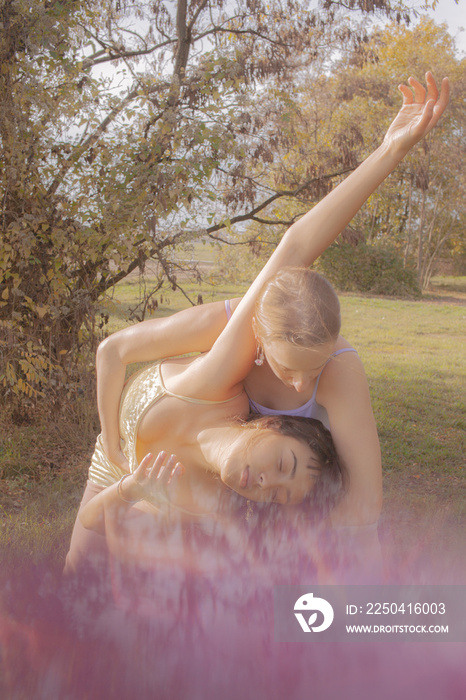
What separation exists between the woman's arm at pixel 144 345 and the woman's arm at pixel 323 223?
0.30 ft

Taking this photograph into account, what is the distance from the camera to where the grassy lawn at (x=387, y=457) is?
82.3 inches

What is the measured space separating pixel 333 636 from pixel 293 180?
11.9 feet

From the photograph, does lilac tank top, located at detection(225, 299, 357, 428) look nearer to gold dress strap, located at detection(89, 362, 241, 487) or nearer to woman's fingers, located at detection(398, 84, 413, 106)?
gold dress strap, located at detection(89, 362, 241, 487)

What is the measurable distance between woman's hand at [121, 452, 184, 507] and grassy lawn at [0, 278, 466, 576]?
0.26 meters

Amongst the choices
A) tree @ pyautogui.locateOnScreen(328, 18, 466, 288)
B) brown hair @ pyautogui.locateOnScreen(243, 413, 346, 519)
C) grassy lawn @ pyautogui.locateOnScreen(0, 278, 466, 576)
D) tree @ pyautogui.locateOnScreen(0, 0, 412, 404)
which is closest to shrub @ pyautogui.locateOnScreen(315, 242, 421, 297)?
tree @ pyautogui.locateOnScreen(328, 18, 466, 288)

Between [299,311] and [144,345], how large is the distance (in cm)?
42

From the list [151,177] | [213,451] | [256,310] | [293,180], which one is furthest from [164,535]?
[293,180]

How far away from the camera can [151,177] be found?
128 inches

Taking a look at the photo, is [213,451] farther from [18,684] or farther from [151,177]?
[151,177]

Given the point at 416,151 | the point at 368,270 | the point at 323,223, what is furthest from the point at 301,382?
the point at 368,270

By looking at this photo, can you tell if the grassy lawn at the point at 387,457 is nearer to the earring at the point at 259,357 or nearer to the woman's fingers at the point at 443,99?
the earring at the point at 259,357

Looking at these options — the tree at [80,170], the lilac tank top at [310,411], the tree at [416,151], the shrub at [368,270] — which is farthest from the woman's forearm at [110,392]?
the shrub at [368,270]

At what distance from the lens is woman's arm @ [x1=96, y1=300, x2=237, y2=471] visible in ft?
4.35

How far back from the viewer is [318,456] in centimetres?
113
